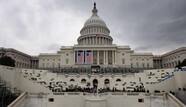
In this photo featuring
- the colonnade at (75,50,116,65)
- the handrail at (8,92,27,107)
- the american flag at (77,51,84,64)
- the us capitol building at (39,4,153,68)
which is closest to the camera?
the handrail at (8,92,27,107)

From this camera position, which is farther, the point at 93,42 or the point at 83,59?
the point at 93,42

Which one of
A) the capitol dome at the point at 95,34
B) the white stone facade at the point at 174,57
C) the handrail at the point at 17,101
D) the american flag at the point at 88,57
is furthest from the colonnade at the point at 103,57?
the handrail at the point at 17,101

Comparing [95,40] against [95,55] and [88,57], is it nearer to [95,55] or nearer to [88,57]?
[95,55]

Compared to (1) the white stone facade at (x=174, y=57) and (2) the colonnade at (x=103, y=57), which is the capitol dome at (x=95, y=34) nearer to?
(2) the colonnade at (x=103, y=57)

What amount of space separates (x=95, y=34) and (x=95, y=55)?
16.4 metres

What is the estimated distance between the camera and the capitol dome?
345 feet

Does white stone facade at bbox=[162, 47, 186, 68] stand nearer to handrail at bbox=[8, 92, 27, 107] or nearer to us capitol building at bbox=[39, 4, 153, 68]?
us capitol building at bbox=[39, 4, 153, 68]

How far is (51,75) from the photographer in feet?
197

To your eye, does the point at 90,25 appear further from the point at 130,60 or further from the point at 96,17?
the point at 130,60

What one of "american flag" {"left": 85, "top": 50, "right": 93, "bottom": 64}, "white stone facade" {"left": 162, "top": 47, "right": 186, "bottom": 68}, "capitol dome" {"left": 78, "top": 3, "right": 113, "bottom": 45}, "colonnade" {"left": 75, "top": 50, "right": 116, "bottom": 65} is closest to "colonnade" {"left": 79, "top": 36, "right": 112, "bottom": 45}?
"capitol dome" {"left": 78, "top": 3, "right": 113, "bottom": 45}

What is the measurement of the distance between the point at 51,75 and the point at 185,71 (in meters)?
36.4

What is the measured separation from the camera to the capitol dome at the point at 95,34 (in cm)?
10512

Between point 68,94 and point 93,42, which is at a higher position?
point 93,42

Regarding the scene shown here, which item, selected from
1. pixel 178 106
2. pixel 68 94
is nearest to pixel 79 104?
pixel 68 94
